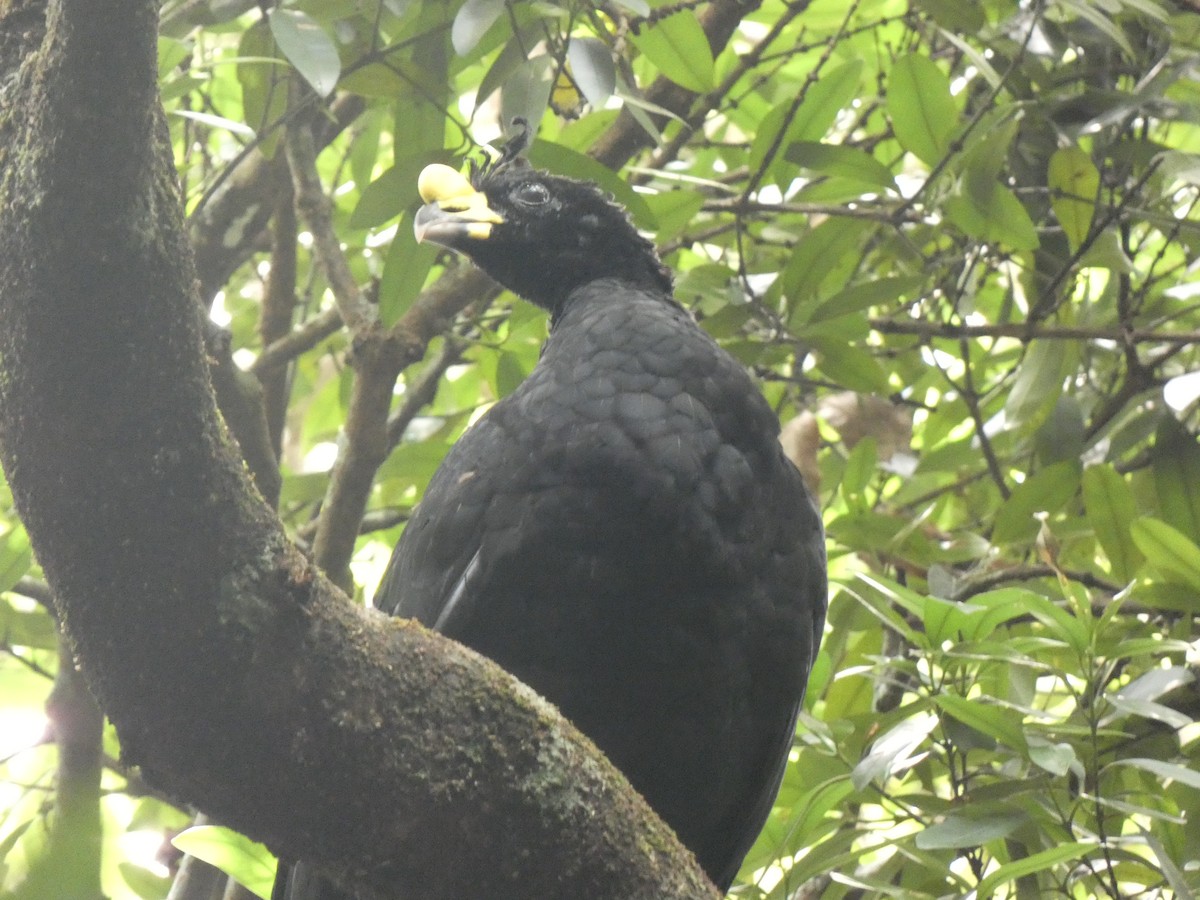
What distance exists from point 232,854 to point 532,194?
1461 millimetres

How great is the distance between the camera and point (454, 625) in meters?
2.30

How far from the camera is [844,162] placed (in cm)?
296

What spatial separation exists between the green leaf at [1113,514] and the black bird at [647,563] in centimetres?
65

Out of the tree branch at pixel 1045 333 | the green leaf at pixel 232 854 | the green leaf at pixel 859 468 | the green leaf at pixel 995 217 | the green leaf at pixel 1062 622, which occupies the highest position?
the green leaf at pixel 995 217

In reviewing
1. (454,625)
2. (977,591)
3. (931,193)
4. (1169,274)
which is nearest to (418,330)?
(454,625)

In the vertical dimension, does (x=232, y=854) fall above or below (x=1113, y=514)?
below

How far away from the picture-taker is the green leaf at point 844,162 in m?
2.95

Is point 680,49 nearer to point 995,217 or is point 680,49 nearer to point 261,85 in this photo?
point 995,217

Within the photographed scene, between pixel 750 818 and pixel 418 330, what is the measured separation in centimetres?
131

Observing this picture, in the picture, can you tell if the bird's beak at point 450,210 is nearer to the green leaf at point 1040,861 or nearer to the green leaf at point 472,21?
the green leaf at point 472,21

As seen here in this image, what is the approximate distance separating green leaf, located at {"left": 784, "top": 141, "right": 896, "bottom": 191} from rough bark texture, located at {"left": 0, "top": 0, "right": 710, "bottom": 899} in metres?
1.81

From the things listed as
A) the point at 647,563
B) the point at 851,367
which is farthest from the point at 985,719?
the point at 851,367

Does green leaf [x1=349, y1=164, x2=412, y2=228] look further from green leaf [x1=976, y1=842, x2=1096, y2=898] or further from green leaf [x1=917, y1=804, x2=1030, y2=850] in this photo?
green leaf [x1=976, y1=842, x2=1096, y2=898]

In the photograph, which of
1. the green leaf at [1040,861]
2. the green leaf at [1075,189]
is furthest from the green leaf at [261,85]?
the green leaf at [1040,861]
